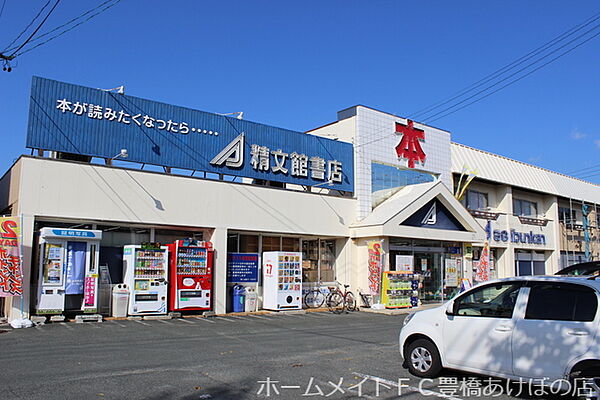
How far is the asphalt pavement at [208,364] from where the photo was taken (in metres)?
6.94

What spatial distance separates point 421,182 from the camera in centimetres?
2520

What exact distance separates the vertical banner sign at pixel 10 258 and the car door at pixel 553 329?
12.1m

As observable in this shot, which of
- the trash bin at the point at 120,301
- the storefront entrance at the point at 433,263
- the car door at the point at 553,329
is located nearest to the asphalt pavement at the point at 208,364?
the car door at the point at 553,329

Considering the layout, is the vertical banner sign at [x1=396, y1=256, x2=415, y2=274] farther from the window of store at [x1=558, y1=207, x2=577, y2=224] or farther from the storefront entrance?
the window of store at [x1=558, y1=207, x2=577, y2=224]

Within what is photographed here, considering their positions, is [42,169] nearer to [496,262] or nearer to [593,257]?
[496,262]

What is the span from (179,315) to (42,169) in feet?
19.0

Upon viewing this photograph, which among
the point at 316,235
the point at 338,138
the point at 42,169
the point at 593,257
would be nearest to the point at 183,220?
the point at 42,169

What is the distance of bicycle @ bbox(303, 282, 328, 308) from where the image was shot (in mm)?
20172

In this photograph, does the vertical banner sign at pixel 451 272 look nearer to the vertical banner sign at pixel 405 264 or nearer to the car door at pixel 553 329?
the vertical banner sign at pixel 405 264

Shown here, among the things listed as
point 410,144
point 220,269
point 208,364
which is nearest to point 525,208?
point 410,144

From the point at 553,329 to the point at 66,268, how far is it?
12.3 m

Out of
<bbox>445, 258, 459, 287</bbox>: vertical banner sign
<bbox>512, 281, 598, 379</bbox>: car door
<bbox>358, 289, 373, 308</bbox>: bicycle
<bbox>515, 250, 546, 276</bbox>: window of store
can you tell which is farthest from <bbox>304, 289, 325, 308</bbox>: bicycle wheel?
<bbox>515, 250, 546, 276</bbox>: window of store

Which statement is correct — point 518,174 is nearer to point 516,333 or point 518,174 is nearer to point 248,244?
point 248,244

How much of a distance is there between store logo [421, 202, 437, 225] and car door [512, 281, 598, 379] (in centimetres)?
1550
